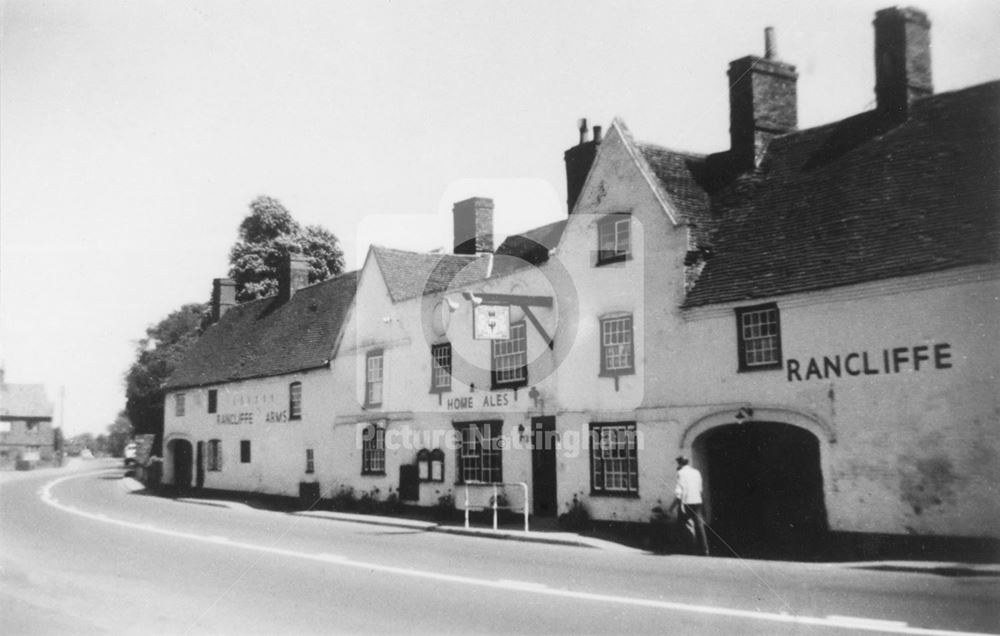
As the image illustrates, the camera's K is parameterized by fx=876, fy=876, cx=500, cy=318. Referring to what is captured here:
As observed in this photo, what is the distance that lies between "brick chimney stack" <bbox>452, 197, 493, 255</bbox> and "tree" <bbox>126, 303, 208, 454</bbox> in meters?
33.4

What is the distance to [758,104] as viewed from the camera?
20344mm

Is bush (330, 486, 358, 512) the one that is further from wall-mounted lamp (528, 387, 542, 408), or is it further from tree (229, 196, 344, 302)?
tree (229, 196, 344, 302)

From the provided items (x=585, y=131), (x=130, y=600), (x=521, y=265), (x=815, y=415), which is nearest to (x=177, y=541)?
(x=130, y=600)

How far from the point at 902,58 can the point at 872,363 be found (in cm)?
672

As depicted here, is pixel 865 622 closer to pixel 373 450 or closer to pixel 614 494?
pixel 614 494

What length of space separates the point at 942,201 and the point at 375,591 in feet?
38.3

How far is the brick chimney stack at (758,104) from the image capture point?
20.3 m

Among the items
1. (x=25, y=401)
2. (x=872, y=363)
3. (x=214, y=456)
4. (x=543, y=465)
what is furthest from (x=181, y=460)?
(x=25, y=401)

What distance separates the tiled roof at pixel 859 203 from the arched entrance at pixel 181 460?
100ft

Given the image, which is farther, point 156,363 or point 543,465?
point 156,363

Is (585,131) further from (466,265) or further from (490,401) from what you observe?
(490,401)

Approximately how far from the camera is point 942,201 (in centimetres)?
1546

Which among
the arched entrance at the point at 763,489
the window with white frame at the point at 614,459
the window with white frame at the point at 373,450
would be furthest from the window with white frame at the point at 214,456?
the arched entrance at the point at 763,489

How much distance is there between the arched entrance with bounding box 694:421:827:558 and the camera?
1662 cm
